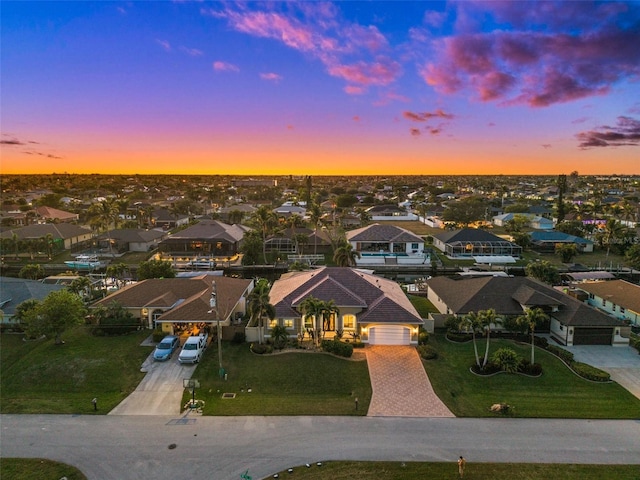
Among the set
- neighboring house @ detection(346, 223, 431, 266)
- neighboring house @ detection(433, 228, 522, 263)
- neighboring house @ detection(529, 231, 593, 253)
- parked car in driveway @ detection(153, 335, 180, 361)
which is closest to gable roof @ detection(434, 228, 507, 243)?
neighboring house @ detection(433, 228, 522, 263)

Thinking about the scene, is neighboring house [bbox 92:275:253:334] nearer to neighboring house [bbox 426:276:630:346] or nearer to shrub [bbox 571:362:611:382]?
neighboring house [bbox 426:276:630:346]

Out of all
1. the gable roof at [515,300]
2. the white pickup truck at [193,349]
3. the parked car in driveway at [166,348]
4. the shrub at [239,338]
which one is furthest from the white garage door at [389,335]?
the parked car in driveway at [166,348]

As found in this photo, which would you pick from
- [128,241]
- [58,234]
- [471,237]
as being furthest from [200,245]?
[471,237]

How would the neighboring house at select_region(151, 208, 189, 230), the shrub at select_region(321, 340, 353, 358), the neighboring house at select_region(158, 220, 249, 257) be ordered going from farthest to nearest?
the neighboring house at select_region(151, 208, 189, 230) < the neighboring house at select_region(158, 220, 249, 257) < the shrub at select_region(321, 340, 353, 358)

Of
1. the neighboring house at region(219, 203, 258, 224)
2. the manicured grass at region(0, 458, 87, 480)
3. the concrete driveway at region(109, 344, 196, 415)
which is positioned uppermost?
the neighboring house at region(219, 203, 258, 224)

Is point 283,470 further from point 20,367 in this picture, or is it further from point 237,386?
point 20,367

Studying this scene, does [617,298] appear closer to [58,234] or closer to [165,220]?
[58,234]

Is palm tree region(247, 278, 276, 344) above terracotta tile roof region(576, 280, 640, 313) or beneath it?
above
